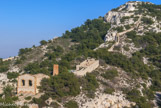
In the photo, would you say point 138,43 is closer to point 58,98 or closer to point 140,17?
point 140,17

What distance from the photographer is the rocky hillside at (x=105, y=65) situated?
2922cm

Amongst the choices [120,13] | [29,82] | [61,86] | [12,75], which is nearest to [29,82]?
[29,82]

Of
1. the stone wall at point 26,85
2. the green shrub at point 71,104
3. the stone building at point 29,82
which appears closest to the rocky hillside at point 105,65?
the green shrub at point 71,104

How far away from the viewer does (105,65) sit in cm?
4034

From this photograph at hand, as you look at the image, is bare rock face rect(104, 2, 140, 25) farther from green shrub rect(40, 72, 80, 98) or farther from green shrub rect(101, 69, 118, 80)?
green shrub rect(40, 72, 80, 98)

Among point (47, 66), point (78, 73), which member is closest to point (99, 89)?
point (78, 73)

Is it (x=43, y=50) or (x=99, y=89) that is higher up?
(x=43, y=50)

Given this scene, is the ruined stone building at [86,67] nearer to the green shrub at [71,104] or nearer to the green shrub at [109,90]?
the green shrub at [109,90]

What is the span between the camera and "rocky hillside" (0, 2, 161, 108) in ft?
95.9

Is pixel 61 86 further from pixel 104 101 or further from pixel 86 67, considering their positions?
pixel 86 67

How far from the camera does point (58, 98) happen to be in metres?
27.9

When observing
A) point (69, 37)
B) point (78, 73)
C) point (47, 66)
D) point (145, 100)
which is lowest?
point (145, 100)

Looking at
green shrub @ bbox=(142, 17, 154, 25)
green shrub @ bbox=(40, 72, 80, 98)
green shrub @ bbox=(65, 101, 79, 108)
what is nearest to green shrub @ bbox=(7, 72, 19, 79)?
green shrub @ bbox=(40, 72, 80, 98)

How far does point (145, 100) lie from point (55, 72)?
12244 mm
